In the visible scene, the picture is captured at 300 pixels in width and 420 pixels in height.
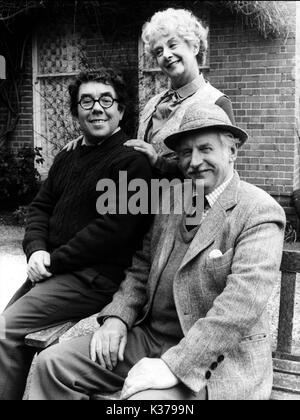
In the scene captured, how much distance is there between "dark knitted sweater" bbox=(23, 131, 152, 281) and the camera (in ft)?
8.88

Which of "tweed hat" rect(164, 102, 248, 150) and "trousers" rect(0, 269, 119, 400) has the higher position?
"tweed hat" rect(164, 102, 248, 150)

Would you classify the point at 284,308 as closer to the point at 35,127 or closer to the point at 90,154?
the point at 90,154

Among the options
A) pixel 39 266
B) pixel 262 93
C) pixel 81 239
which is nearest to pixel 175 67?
pixel 81 239

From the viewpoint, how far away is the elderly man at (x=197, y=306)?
6.90ft

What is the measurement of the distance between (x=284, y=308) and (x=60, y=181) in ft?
4.41

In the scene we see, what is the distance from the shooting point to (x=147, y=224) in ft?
9.20

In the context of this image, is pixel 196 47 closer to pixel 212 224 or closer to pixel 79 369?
pixel 212 224

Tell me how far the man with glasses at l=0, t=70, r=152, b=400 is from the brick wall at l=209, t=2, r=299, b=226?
171 inches

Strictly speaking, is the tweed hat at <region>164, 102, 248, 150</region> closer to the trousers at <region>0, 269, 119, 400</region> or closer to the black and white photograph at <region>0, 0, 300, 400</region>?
the black and white photograph at <region>0, 0, 300, 400</region>

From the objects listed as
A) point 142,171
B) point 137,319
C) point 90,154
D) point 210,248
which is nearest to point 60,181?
point 90,154

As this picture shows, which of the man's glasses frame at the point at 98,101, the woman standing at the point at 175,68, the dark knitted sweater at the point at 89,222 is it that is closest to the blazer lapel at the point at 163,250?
the dark knitted sweater at the point at 89,222

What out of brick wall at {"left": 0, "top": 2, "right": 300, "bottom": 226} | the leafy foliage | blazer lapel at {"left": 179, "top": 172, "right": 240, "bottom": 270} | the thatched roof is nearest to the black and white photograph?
blazer lapel at {"left": 179, "top": 172, "right": 240, "bottom": 270}

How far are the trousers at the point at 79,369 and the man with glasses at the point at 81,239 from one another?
0.95 feet

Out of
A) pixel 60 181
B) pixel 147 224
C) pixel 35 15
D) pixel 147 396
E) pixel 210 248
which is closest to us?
pixel 147 396
